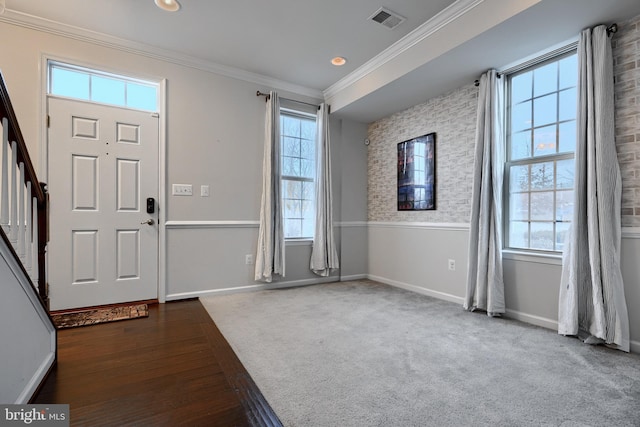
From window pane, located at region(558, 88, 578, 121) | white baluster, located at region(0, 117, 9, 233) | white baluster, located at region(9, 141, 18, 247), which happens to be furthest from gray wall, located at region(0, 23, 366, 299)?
window pane, located at region(558, 88, 578, 121)

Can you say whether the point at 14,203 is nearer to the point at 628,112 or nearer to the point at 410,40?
the point at 410,40

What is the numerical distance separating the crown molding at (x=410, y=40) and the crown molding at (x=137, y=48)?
0.65m

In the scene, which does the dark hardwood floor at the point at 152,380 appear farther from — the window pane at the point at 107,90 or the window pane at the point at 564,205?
the window pane at the point at 564,205

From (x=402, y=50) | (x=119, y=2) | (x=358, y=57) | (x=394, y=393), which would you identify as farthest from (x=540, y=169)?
(x=119, y=2)

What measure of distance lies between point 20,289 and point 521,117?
385 cm

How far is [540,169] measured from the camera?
2.72m

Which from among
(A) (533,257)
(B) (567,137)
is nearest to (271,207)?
(A) (533,257)

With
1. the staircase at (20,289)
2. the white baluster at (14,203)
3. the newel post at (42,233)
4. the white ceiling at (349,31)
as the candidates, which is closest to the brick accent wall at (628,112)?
the white ceiling at (349,31)

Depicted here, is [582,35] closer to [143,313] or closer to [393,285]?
[393,285]

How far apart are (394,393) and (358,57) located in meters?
3.18

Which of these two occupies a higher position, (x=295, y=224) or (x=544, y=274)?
(x=295, y=224)

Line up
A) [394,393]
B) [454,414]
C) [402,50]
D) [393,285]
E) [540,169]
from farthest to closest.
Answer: [393,285] → [402,50] → [540,169] → [394,393] → [454,414]

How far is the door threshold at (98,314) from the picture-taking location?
2566 millimetres

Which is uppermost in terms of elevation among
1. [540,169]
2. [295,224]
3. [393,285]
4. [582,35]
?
[582,35]
